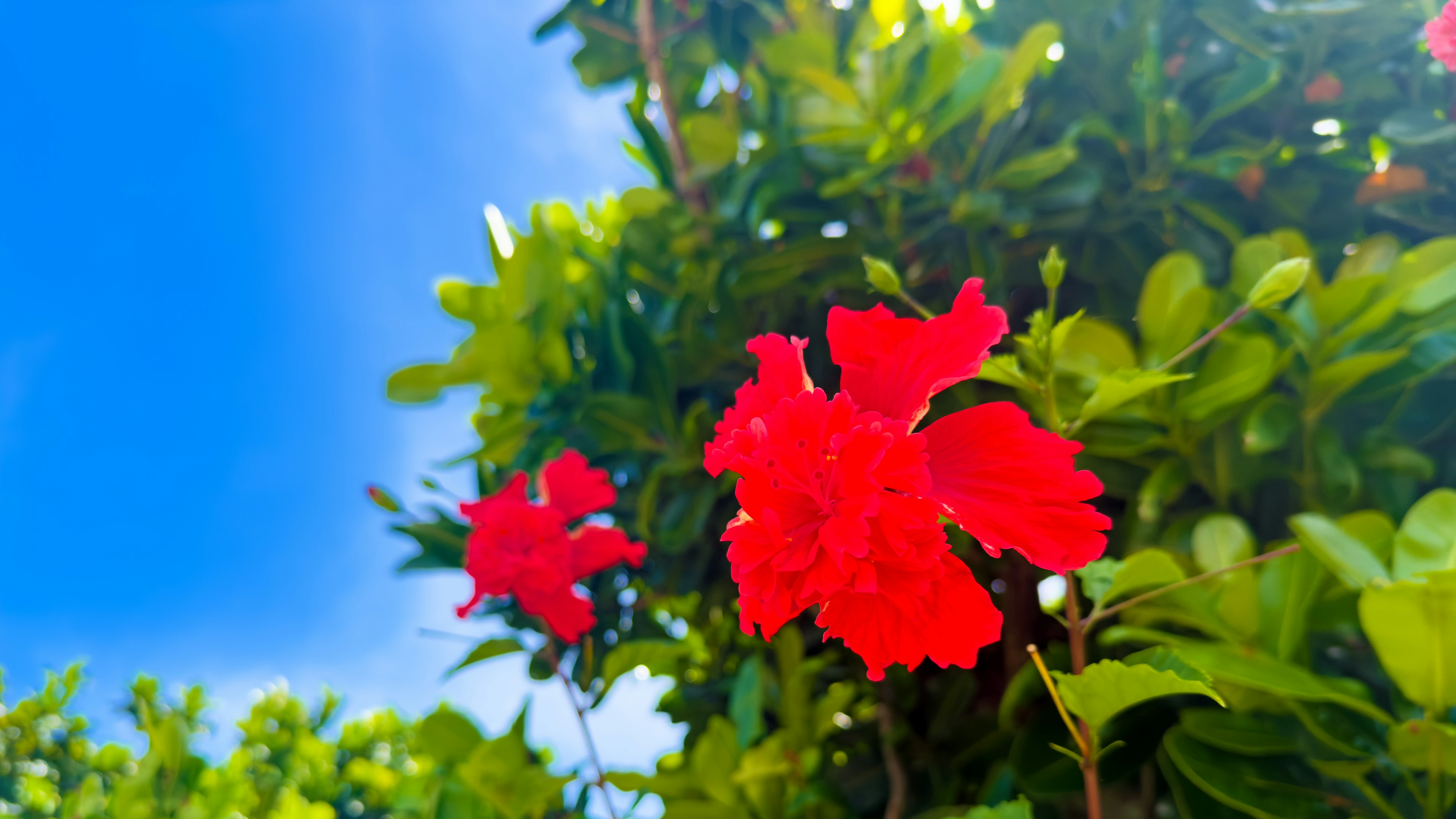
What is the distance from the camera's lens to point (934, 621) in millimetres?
436

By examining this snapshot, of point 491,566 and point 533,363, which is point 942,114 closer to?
point 533,363

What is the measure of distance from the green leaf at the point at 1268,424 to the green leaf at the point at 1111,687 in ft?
1.75

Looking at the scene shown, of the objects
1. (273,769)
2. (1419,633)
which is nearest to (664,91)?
(1419,633)

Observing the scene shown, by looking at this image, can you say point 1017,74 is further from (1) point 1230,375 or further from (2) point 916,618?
(2) point 916,618

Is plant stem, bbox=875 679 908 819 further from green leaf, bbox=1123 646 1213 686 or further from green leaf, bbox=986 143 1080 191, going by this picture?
green leaf, bbox=986 143 1080 191

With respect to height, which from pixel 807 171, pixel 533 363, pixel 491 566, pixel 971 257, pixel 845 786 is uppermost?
pixel 807 171

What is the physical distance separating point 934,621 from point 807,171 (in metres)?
1.06

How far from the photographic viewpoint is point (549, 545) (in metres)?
0.93

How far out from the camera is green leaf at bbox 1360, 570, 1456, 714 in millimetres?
667

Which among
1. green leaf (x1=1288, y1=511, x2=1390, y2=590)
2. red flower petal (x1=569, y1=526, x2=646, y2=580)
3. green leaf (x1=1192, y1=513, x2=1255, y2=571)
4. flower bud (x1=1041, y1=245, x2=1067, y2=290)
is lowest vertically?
green leaf (x1=1288, y1=511, x2=1390, y2=590)

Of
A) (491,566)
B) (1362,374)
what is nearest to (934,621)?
(491,566)

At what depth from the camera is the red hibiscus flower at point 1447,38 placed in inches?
26.1

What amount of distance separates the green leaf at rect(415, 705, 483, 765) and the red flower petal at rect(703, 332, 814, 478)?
93cm

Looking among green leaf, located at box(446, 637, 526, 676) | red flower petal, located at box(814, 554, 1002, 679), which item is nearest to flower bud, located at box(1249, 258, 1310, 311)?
red flower petal, located at box(814, 554, 1002, 679)
